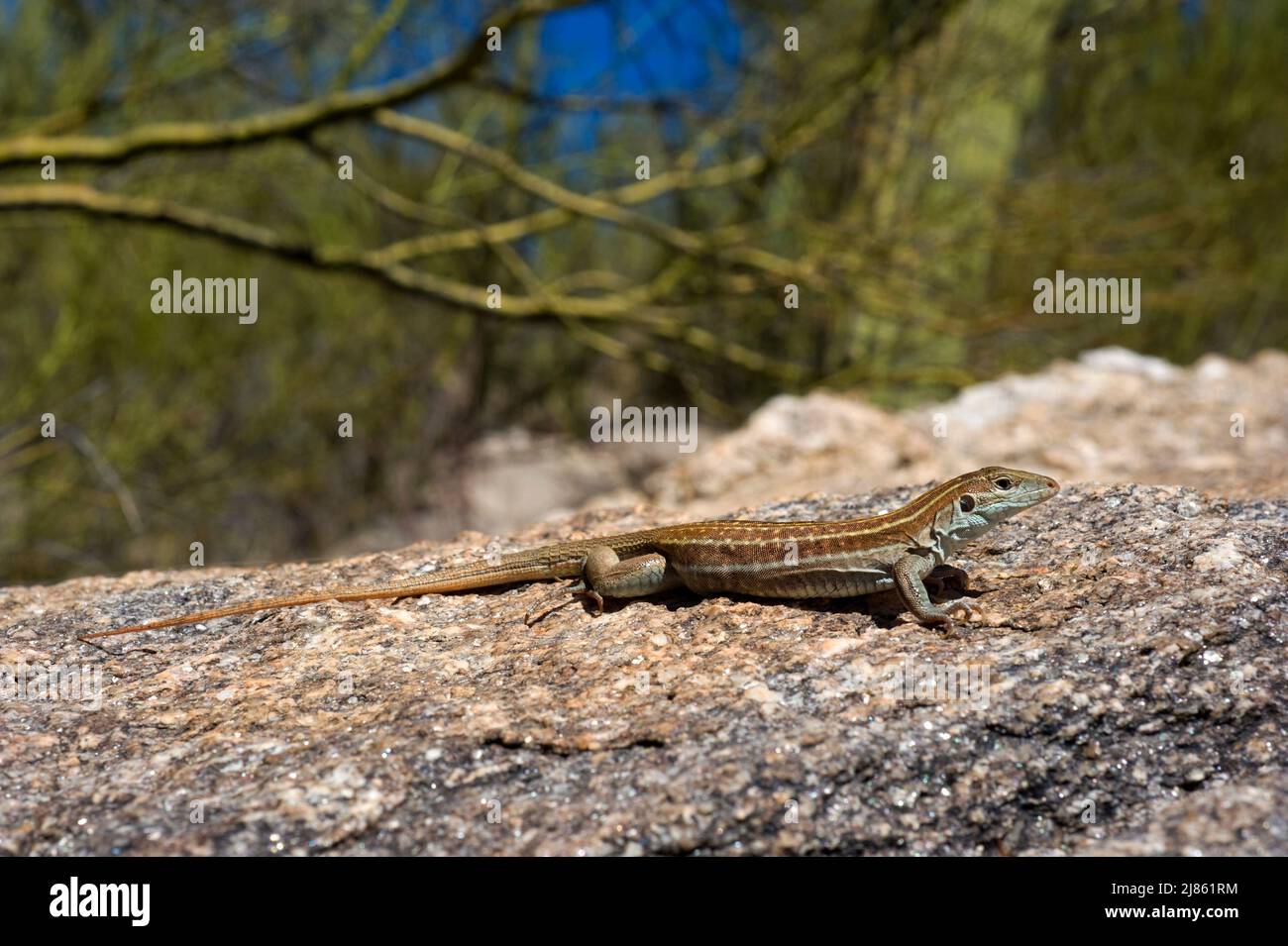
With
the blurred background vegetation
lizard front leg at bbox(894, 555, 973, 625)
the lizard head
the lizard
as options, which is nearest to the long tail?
the lizard

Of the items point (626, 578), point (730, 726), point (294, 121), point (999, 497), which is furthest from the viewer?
point (294, 121)

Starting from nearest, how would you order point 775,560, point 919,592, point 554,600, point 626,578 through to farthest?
point 919,592 → point 775,560 → point 626,578 → point 554,600

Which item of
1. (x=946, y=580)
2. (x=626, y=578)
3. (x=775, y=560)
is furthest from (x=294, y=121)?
(x=946, y=580)

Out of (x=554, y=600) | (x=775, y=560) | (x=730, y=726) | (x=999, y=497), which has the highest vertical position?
(x=999, y=497)

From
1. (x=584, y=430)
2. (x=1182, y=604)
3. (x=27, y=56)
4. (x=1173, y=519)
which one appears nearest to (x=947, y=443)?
(x=1173, y=519)

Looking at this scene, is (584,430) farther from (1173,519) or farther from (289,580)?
(1173,519)

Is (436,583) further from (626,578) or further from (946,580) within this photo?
(946,580)
